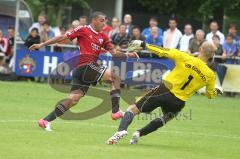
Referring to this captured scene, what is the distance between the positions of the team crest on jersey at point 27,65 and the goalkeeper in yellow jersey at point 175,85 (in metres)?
11.7

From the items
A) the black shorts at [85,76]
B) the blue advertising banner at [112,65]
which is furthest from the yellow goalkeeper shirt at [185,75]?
the blue advertising banner at [112,65]

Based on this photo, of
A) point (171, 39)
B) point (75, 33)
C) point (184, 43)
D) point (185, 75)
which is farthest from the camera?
point (171, 39)

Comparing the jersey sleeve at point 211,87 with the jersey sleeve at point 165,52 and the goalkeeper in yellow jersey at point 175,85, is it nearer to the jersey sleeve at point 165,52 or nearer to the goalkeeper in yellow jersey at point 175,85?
the goalkeeper in yellow jersey at point 175,85

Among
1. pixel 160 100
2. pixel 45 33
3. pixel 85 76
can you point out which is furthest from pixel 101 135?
pixel 45 33

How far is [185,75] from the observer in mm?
11562

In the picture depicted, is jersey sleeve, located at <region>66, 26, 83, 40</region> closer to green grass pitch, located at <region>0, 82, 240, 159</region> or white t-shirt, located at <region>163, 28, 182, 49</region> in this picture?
green grass pitch, located at <region>0, 82, 240, 159</region>

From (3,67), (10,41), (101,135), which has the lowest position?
(101,135)

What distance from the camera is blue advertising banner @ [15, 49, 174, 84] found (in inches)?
878

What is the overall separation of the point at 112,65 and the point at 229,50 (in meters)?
3.51

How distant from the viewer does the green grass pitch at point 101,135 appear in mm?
10570

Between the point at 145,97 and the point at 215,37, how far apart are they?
432 inches

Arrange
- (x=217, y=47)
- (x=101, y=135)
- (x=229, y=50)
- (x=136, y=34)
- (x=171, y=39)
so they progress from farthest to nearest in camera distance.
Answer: (x=229, y=50) < (x=171, y=39) < (x=217, y=47) < (x=136, y=34) < (x=101, y=135)

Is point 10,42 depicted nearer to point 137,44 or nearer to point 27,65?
point 27,65

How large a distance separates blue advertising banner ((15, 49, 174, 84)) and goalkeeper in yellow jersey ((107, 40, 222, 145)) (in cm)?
1025
